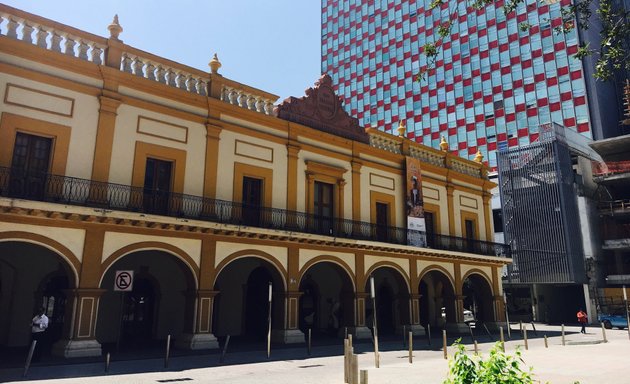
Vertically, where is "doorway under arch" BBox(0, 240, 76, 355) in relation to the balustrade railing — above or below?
below

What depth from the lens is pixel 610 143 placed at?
4219 cm

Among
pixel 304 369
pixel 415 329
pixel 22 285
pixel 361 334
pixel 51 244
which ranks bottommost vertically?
pixel 304 369

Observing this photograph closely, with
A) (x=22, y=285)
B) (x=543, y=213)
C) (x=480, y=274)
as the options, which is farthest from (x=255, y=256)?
(x=543, y=213)

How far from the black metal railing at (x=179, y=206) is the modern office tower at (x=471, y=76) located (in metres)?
24.2

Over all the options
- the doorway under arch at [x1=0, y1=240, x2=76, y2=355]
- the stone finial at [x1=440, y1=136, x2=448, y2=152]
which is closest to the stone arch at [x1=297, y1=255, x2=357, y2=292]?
the doorway under arch at [x1=0, y1=240, x2=76, y2=355]

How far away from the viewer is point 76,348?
14.0 metres

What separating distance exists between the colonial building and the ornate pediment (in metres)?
0.07

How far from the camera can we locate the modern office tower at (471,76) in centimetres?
5066

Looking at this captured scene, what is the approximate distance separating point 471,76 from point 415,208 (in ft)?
130

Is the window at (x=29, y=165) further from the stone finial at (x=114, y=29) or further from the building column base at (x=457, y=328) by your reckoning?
the building column base at (x=457, y=328)

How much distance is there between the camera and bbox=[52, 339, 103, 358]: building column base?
13914mm

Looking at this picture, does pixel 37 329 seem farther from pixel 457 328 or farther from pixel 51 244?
pixel 457 328

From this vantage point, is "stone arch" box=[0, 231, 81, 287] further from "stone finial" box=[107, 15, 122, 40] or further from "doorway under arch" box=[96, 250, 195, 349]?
"stone finial" box=[107, 15, 122, 40]

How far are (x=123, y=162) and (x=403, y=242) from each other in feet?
47.0
